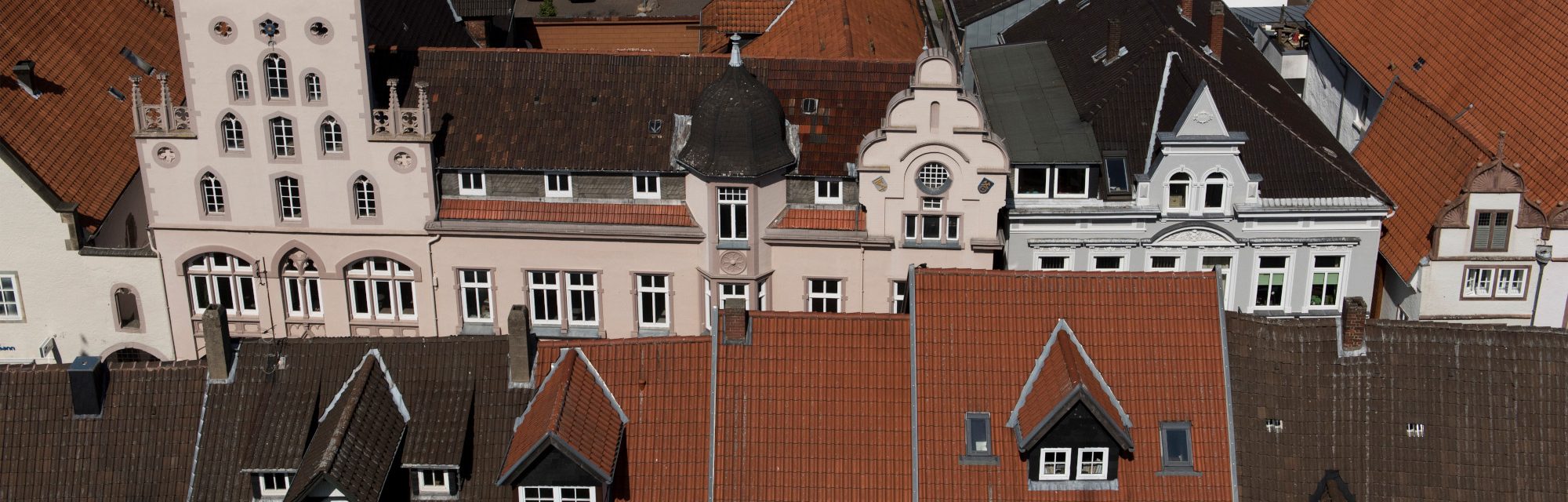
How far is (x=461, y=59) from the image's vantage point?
53875 millimetres

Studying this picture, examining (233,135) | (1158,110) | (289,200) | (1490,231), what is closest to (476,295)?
(289,200)

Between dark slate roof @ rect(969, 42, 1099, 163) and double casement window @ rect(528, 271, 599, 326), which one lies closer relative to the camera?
dark slate roof @ rect(969, 42, 1099, 163)

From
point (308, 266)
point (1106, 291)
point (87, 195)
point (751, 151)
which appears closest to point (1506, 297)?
point (1106, 291)

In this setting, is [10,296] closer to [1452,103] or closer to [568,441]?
[568,441]

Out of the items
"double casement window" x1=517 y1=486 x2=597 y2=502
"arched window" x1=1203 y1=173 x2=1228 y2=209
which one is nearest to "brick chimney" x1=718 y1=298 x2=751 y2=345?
"double casement window" x1=517 y1=486 x2=597 y2=502

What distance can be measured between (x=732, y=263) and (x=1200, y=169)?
1550 cm

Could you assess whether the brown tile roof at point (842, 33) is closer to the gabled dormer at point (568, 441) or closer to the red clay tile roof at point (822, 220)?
the red clay tile roof at point (822, 220)

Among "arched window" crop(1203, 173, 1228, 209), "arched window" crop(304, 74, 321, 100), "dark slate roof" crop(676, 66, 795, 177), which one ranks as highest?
"arched window" crop(304, 74, 321, 100)

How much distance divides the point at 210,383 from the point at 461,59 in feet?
52.8

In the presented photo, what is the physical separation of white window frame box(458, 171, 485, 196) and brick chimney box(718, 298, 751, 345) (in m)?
14.7

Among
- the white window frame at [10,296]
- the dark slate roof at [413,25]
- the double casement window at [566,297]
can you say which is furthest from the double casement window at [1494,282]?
the white window frame at [10,296]

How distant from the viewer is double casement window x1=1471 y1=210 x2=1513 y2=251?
176 ft

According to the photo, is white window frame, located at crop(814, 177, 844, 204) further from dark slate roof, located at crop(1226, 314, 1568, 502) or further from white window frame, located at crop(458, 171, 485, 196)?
dark slate roof, located at crop(1226, 314, 1568, 502)

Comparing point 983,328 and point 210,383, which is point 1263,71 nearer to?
Result: point 983,328
